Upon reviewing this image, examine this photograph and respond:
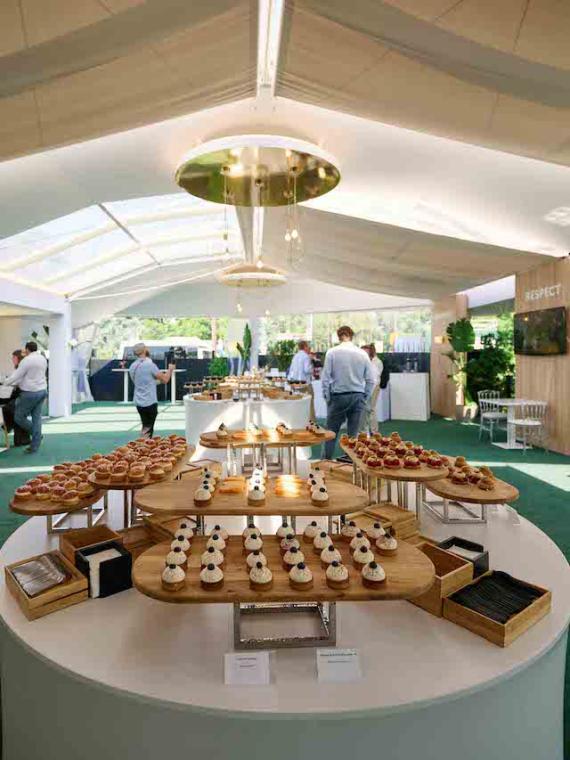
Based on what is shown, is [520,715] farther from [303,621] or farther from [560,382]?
[560,382]

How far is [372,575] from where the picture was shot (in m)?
1.58

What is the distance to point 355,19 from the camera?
259 cm

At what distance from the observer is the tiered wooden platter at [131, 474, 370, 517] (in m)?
2.00

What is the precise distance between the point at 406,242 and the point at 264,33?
15.4ft

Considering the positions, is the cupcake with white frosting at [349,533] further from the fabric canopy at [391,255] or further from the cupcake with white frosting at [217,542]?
the fabric canopy at [391,255]

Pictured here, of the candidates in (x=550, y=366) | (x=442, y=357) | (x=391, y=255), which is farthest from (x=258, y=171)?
(x=442, y=357)

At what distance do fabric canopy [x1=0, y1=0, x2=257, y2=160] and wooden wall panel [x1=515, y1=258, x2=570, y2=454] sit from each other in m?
5.75

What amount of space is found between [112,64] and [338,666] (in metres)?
3.28

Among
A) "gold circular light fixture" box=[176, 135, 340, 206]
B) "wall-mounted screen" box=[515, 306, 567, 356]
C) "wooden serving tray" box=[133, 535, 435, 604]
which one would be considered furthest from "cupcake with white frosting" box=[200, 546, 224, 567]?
"wall-mounted screen" box=[515, 306, 567, 356]

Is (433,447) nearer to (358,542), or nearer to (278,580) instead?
(358,542)

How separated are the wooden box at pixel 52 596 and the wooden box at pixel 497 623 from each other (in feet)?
4.54

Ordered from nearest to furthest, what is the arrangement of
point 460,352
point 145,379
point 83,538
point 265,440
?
point 83,538
point 265,440
point 145,379
point 460,352

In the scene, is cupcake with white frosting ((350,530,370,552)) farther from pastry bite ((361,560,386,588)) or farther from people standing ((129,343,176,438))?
people standing ((129,343,176,438))

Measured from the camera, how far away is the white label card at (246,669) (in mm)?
1495
